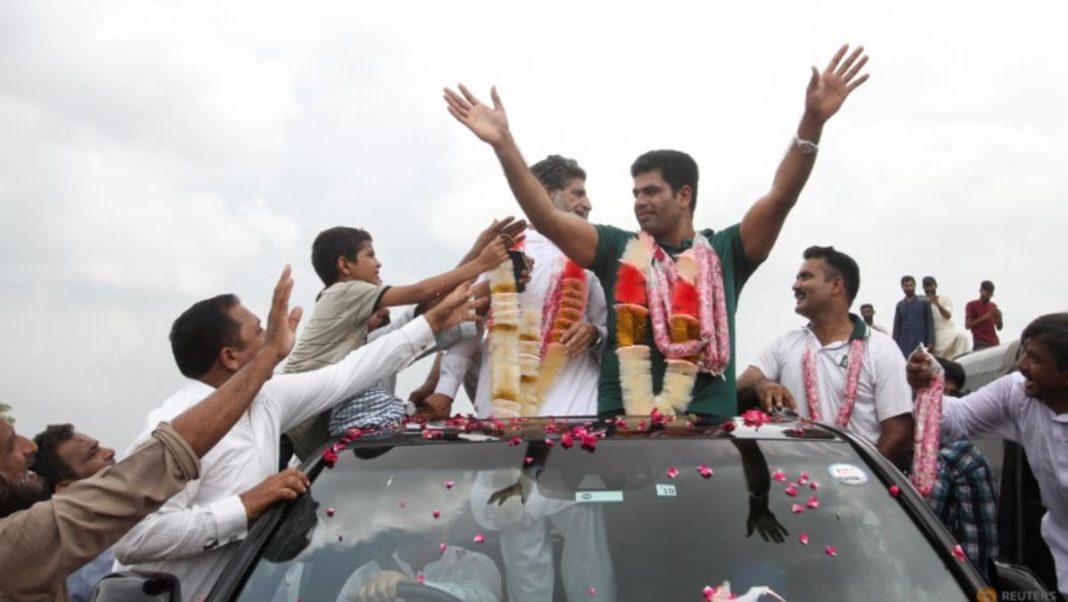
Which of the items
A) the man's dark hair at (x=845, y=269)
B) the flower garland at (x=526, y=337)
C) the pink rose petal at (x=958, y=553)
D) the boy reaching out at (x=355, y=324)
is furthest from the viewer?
the man's dark hair at (x=845, y=269)

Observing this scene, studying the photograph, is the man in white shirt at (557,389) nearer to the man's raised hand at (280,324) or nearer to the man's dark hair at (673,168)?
the man's dark hair at (673,168)

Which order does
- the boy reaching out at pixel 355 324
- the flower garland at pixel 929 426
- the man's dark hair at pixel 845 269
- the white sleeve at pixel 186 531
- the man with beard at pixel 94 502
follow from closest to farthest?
the man with beard at pixel 94 502 → the white sleeve at pixel 186 531 → the boy reaching out at pixel 355 324 → the flower garland at pixel 929 426 → the man's dark hair at pixel 845 269

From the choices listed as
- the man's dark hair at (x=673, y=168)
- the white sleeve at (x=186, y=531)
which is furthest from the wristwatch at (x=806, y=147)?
the white sleeve at (x=186, y=531)

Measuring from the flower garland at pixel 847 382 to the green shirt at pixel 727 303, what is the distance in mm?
774

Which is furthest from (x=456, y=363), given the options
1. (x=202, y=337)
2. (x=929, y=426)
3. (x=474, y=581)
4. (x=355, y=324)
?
(x=474, y=581)

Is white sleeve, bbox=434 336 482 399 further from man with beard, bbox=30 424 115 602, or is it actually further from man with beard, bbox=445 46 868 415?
man with beard, bbox=30 424 115 602

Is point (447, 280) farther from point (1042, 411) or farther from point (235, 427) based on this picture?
point (1042, 411)

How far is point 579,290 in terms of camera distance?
4504mm

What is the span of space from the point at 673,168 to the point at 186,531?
86.4 inches

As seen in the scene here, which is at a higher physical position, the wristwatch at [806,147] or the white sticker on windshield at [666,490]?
the wristwatch at [806,147]

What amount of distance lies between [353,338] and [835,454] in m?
2.13

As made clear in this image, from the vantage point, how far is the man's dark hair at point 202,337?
136 inches

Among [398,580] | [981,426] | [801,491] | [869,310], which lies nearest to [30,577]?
[398,580]

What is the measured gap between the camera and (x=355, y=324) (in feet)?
14.9
